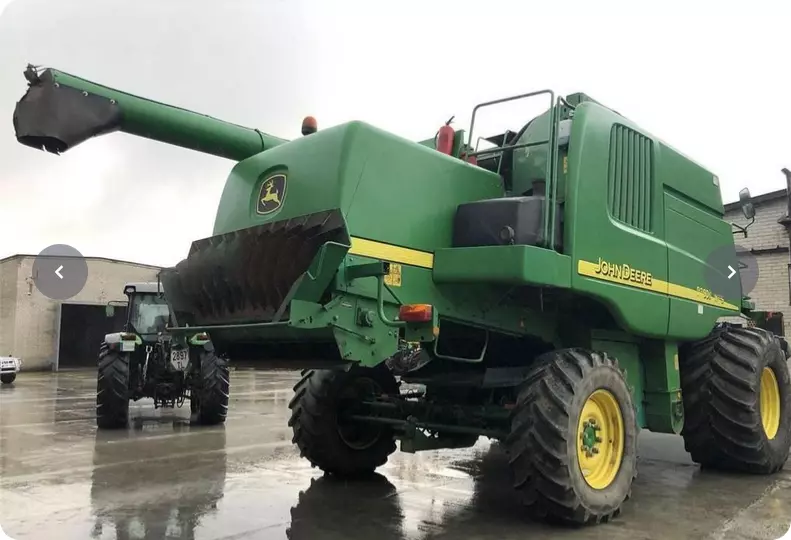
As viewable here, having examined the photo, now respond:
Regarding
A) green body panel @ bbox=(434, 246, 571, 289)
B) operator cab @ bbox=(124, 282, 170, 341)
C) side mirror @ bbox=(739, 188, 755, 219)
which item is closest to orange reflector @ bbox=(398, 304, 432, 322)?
green body panel @ bbox=(434, 246, 571, 289)

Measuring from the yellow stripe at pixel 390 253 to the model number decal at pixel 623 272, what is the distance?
1.26 meters

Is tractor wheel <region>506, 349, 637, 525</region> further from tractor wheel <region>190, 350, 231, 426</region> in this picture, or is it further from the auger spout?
tractor wheel <region>190, 350, 231, 426</region>

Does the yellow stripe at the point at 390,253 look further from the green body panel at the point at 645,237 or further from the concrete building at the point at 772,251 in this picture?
the concrete building at the point at 772,251

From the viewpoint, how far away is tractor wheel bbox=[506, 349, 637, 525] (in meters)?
4.45

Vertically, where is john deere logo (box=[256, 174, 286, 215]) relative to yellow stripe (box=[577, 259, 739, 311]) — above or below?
above

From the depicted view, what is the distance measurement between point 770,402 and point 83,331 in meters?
29.5

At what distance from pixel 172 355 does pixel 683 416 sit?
756 centimetres

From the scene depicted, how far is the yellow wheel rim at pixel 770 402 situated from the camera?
6922 mm

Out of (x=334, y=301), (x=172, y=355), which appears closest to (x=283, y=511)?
(x=334, y=301)

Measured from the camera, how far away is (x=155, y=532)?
15.1 ft

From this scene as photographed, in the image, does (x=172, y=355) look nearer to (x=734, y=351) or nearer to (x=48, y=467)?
(x=48, y=467)

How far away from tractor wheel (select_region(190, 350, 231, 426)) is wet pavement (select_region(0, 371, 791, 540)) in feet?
4.07

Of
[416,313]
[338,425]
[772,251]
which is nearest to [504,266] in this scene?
[416,313]

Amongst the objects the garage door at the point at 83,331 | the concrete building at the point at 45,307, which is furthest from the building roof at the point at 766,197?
the garage door at the point at 83,331
